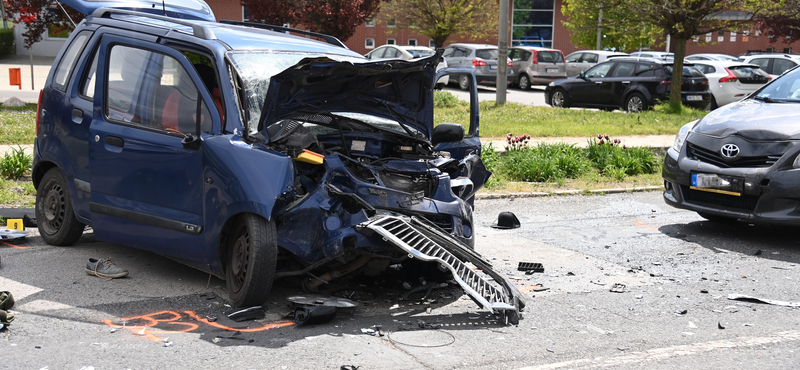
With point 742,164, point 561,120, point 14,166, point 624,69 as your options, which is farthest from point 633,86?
point 14,166

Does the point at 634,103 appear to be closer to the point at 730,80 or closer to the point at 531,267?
the point at 730,80

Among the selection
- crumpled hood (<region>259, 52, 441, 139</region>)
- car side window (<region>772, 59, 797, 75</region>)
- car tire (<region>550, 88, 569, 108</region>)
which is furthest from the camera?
car side window (<region>772, 59, 797, 75</region>)

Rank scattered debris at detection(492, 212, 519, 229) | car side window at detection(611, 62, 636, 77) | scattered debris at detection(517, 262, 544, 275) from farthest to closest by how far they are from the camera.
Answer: car side window at detection(611, 62, 636, 77), scattered debris at detection(492, 212, 519, 229), scattered debris at detection(517, 262, 544, 275)

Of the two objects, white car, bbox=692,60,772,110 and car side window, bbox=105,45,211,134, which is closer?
car side window, bbox=105,45,211,134

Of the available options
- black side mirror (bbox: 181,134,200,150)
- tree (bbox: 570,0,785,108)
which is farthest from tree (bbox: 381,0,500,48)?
black side mirror (bbox: 181,134,200,150)

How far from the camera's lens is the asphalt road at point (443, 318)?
4.50 meters

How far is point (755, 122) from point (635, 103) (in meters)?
14.0

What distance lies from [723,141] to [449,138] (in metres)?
2.79

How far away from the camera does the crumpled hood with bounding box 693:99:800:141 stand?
7.53 metres

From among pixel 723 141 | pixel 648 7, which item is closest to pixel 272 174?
pixel 723 141

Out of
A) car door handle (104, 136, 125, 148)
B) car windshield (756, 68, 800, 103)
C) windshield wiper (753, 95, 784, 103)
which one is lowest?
car door handle (104, 136, 125, 148)

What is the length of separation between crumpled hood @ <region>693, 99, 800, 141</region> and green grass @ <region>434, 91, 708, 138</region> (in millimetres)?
6317

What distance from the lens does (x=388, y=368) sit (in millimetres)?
4340

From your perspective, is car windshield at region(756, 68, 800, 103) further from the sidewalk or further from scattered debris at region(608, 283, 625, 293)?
the sidewalk
